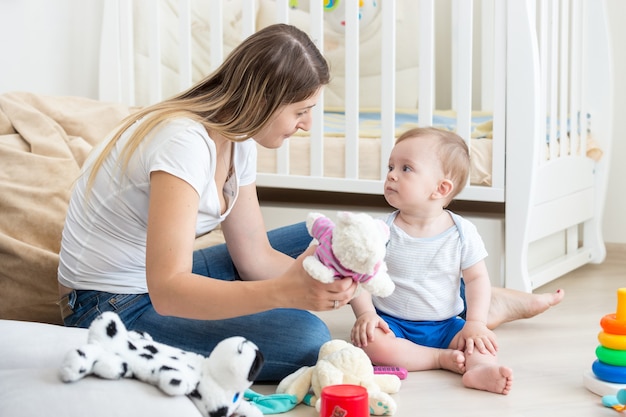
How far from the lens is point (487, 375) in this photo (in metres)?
1.51

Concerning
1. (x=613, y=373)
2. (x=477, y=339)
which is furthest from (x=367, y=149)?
(x=613, y=373)

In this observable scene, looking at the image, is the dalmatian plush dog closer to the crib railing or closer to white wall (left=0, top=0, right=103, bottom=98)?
the crib railing

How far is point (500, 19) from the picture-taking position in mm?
2170

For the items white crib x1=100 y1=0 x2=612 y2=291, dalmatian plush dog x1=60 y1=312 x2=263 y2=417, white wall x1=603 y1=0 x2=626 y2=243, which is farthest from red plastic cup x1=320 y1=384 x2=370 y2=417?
white wall x1=603 y1=0 x2=626 y2=243

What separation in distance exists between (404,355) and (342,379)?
0.26 metres

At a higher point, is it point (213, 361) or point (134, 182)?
point (134, 182)

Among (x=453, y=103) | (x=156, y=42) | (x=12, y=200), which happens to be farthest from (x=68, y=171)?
(x=453, y=103)

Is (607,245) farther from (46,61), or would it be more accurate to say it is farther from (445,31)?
(46,61)

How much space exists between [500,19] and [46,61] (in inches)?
52.3

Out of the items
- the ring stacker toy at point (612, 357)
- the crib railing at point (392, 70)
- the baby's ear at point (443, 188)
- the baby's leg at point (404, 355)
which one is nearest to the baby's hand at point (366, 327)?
the baby's leg at point (404, 355)

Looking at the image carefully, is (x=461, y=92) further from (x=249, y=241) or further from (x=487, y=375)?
(x=487, y=375)

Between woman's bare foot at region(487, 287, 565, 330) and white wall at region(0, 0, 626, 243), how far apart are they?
1.16m

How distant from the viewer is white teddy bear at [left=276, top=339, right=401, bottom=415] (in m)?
1.39

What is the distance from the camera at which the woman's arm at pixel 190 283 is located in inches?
46.7
